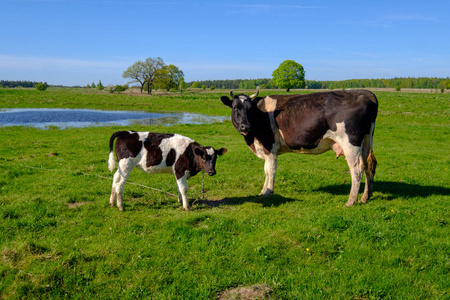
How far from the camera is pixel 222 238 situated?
6.29 meters

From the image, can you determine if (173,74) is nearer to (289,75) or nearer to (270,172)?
(289,75)

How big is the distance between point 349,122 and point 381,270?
3.73 m

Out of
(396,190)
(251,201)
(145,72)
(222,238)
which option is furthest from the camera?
(145,72)

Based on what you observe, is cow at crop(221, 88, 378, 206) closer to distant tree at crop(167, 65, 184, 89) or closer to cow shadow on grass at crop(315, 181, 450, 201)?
cow shadow on grass at crop(315, 181, 450, 201)

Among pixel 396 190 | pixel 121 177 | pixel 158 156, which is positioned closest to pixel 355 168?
pixel 396 190

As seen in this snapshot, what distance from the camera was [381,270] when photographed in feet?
17.1

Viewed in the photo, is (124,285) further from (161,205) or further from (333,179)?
(333,179)

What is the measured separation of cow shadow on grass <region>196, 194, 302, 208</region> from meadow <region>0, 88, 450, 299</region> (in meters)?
0.03

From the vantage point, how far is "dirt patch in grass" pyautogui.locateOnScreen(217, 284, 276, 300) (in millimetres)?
4613

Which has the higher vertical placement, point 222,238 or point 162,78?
point 162,78

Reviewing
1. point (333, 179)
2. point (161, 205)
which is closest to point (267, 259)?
point (161, 205)

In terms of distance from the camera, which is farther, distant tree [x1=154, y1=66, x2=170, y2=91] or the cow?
distant tree [x1=154, y1=66, x2=170, y2=91]

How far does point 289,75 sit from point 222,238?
111 m

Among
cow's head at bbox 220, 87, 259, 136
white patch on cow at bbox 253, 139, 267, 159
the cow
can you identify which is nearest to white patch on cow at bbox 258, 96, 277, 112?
the cow
